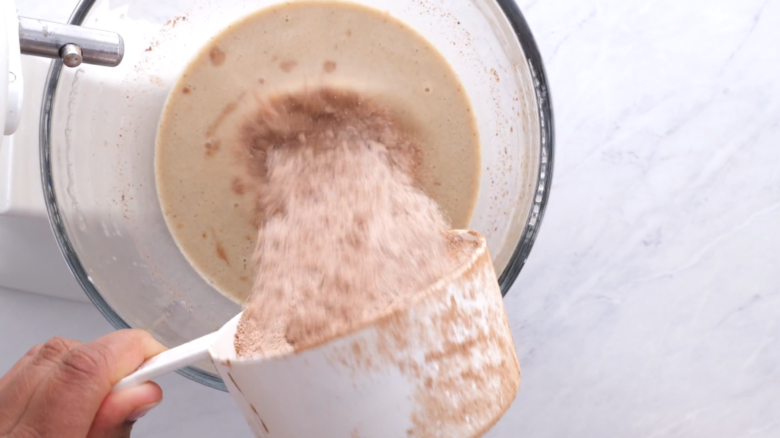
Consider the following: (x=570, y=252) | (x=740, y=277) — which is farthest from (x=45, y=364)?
(x=740, y=277)

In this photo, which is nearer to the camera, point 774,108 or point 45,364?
point 45,364

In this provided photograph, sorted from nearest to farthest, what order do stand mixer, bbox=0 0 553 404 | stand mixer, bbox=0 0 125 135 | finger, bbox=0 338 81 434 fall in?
1. stand mixer, bbox=0 0 125 135
2. finger, bbox=0 338 81 434
3. stand mixer, bbox=0 0 553 404

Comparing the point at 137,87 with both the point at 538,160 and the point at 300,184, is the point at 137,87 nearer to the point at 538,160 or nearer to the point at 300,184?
the point at 300,184

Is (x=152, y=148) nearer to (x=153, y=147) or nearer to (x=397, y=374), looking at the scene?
(x=153, y=147)

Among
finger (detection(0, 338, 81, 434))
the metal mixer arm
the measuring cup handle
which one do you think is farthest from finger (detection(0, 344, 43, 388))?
the metal mixer arm

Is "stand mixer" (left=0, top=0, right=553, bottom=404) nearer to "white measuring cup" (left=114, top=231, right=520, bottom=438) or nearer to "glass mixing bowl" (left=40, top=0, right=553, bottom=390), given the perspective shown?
"glass mixing bowl" (left=40, top=0, right=553, bottom=390)

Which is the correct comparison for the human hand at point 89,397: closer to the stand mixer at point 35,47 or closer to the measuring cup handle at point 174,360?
the measuring cup handle at point 174,360

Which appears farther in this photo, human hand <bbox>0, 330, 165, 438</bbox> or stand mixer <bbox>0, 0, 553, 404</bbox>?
stand mixer <bbox>0, 0, 553, 404</bbox>

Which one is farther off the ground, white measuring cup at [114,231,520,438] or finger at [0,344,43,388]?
white measuring cup at [114,231,520,438]
